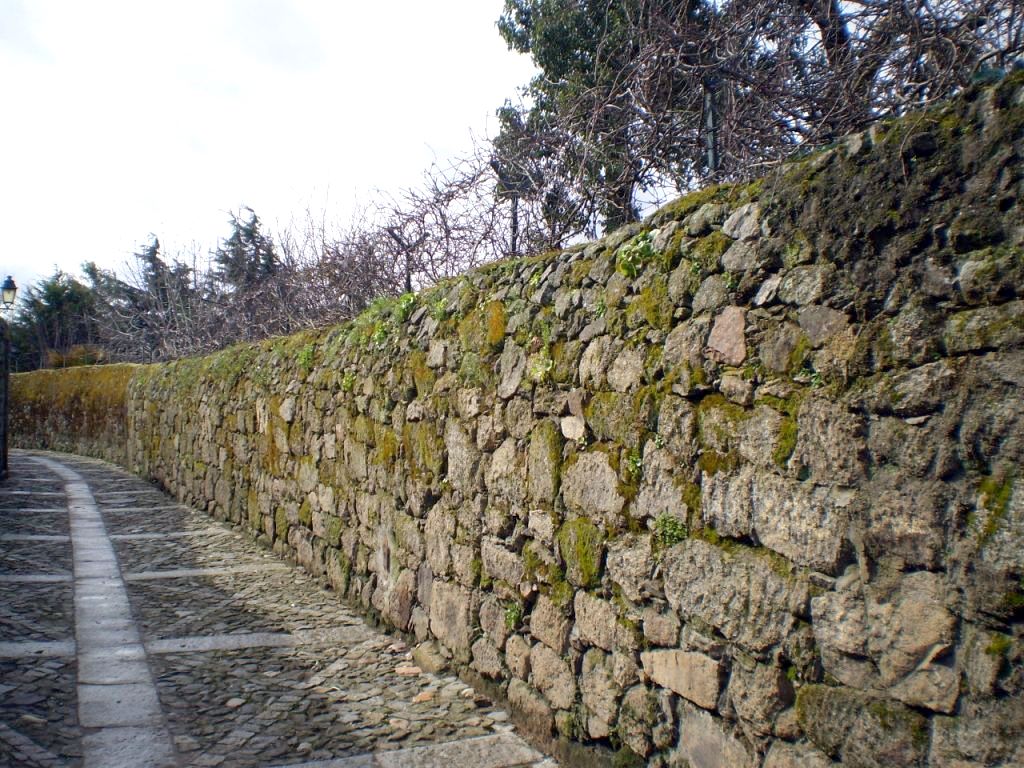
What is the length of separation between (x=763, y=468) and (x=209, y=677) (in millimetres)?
3091

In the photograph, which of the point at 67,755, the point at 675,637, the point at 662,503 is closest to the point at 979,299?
the point at 662,503

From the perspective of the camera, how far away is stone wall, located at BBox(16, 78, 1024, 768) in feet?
5.59

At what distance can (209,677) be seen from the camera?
402 cm

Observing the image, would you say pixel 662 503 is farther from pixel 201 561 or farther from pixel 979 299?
pixel 201 561

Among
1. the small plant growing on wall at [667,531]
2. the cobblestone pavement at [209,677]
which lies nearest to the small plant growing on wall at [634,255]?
the small plant growing on wall at [667,531]

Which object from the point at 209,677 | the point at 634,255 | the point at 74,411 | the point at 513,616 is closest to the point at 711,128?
the point at 634,255

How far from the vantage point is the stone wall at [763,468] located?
5.59ft

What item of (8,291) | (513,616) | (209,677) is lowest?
(209,677)

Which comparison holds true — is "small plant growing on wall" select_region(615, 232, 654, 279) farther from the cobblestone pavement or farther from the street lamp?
the street lamp

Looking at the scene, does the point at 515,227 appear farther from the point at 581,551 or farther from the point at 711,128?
the point at 581,551

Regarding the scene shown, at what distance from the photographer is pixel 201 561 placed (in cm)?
667

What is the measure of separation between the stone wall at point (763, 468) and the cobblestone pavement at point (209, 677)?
34cm

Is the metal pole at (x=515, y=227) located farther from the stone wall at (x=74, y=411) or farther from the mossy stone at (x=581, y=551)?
the stone wall at (x=74, y=411)

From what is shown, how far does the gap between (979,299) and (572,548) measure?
5.84 feet
